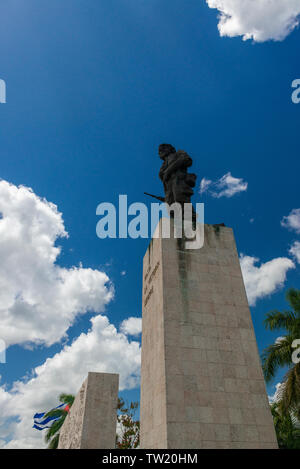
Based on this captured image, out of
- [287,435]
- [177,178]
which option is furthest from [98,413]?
[287,435]

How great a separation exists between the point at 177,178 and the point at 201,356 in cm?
615

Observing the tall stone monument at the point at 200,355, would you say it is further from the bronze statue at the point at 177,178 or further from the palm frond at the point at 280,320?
the palm frond at the point at 280,320

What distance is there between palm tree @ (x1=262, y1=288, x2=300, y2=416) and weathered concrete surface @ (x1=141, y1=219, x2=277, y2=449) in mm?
7042

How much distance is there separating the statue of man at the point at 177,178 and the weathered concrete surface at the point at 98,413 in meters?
7.80

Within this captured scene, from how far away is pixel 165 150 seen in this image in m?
12.8

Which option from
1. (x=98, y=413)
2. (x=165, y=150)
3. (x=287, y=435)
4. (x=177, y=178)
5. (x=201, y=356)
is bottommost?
(x=201, y=356)

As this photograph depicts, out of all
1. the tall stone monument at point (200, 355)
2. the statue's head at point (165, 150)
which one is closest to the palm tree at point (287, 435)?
the tall stone monument at point (200, 355)

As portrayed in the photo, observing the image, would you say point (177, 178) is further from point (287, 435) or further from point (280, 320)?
point (287, 435)

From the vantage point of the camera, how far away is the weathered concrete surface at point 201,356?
7230mm

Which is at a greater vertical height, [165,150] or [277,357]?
[165,150]
